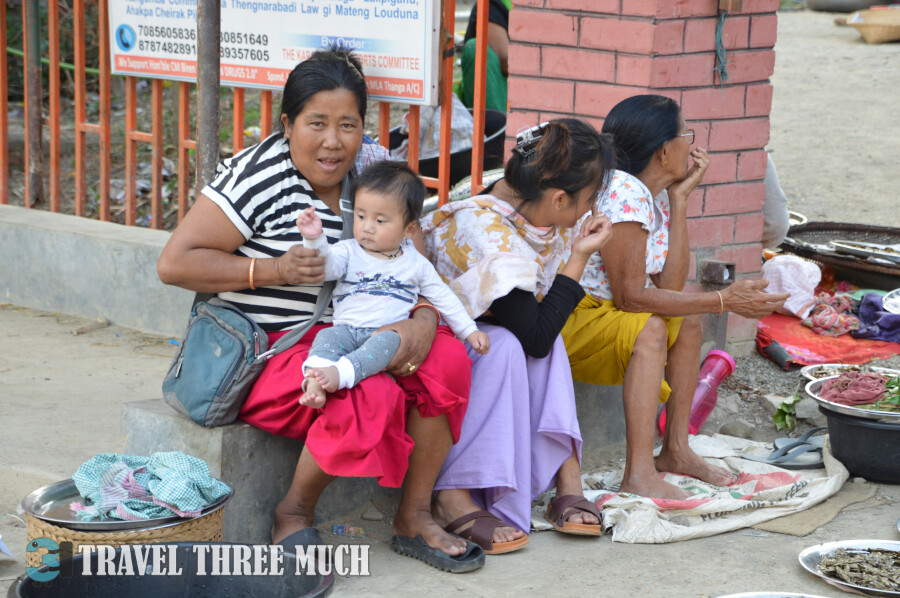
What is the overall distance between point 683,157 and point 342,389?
1641mm

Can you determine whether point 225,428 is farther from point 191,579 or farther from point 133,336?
point 133,336

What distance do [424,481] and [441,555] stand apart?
0.24 meters

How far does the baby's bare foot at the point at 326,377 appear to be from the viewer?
2.84 meters

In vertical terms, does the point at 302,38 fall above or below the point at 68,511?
above

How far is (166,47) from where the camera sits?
5.24 meters

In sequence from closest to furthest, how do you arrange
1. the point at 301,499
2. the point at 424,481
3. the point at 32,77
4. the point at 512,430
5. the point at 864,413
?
the point at 301,499
the point at 424,481
the point at 512,430
the point at 864,413
the point at 32,77

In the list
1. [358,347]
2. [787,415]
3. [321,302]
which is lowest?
A: [787,415]

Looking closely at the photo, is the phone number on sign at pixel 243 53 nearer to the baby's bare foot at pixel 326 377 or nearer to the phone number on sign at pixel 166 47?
the phone number on sign at pixel 166 47

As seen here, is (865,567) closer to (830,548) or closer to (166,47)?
(830,548)

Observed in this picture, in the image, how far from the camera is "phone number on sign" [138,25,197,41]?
513 centimetres

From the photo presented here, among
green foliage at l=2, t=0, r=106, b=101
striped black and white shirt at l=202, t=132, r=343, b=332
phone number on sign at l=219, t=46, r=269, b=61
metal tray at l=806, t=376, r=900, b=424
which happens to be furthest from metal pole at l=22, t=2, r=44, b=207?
metal tray at l=806, t=376, r=900, b=424

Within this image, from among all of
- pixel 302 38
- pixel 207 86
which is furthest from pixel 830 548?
pixel 302 38

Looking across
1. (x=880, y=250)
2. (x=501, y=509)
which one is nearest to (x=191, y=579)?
(x=501, y=509)

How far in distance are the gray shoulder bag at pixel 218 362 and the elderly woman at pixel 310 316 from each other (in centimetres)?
5
